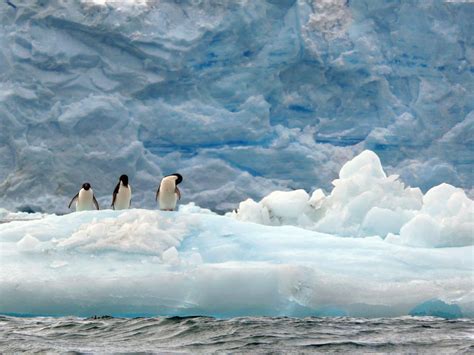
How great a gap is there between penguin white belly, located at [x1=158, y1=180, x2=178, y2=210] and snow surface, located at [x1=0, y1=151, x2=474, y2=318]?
1727mm

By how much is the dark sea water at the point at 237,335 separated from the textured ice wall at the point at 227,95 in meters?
16.4

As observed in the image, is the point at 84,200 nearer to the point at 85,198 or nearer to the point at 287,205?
the point at 85,198

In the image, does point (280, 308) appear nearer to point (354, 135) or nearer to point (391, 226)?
point (391, 226)

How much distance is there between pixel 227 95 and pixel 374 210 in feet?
47.2

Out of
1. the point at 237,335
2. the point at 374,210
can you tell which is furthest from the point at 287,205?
the point at 237,335

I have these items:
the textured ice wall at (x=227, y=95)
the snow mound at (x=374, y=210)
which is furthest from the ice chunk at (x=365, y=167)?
the textured ice wall at (x=227, y=95)

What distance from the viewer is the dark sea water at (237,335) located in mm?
4883

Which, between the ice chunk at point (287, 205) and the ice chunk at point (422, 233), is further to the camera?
the ice chunk at point (287, 205)

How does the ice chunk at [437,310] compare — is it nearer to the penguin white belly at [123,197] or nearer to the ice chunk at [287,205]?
the ice chunk at [287,205]

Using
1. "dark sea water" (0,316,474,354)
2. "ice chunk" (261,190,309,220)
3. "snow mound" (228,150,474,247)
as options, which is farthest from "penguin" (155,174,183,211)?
"dark sea water" (0,316,474,354)

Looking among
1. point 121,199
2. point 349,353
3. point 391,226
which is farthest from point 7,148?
point 349,353

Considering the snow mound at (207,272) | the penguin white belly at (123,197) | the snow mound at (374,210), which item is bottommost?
the snow mound at (207,272)

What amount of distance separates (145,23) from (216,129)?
336cm

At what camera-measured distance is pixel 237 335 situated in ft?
17.5
